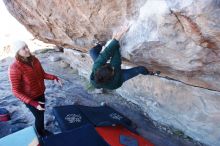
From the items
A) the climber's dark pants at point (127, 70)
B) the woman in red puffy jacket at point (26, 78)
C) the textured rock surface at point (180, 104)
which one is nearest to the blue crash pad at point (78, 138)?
the woman in red puffy jacket at point (26, 78)

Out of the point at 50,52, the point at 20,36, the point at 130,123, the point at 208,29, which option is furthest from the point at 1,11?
the point at 208,29

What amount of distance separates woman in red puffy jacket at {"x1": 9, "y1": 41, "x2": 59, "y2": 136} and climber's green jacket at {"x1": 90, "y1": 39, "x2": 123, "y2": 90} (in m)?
0.79

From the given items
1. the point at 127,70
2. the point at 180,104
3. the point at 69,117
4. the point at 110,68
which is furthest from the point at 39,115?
the point at 180,104

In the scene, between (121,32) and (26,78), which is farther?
(121,32)

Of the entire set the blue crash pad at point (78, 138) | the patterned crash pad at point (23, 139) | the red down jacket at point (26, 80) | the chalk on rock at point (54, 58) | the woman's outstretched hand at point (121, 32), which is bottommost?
the blue crash pad at point (78, 138)

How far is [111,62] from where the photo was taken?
457 centimetres

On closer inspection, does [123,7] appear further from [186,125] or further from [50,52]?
[50,52]

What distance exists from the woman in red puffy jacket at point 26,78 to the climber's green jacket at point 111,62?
2.59 feet

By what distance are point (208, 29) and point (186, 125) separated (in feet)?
8.14

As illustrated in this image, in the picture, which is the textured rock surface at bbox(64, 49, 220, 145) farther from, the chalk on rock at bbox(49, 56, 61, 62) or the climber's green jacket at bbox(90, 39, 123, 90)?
the chalk on rock at bbox(49, 56, 61, 62)

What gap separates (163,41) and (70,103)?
3.22 meters

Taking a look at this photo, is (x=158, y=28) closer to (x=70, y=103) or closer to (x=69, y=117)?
(x=69, y=117)

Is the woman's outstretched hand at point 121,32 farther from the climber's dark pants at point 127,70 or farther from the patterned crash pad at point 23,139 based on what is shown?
the patterned crash pad at point 23,139

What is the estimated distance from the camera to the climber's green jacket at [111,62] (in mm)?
4377
